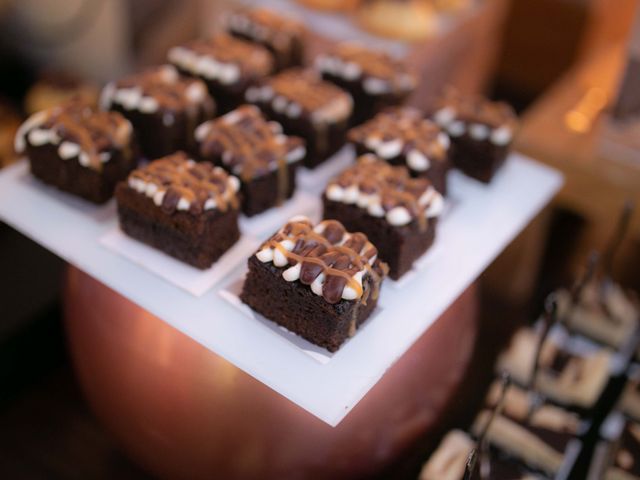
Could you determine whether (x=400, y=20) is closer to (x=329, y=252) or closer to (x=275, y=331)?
(x=329, y=252)

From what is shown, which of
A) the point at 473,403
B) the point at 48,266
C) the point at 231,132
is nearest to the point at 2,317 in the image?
the point at 48,266

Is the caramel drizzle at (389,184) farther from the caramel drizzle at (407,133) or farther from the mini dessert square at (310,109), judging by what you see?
the mini dessert square at (310,109)

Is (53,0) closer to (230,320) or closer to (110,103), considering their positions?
(110,103)

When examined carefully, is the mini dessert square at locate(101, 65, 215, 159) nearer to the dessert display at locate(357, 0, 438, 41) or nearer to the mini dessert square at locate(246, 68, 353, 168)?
the mini dessert square at locate(246, 68, 353, 168)

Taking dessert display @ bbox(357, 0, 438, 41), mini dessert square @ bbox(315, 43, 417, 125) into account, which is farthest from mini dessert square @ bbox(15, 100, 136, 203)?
dessert display @ bbox(357, 0, 438, 41)

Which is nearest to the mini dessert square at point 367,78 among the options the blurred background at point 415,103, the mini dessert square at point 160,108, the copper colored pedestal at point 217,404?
the mini dessert square at point 160,108

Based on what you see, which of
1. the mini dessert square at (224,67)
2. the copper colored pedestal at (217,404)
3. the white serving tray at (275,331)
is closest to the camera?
the white serving tray at (275,331)
